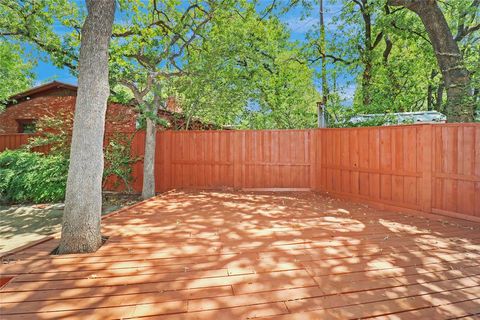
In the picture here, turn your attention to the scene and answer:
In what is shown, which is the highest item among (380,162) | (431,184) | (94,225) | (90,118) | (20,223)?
(90,118)

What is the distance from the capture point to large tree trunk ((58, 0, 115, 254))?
2.84 metres

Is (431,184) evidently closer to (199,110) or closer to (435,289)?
(435,289)

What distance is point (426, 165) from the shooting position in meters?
4.39

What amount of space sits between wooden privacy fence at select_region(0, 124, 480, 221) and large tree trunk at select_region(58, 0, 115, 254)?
14.9 feet

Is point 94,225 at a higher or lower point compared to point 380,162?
lower

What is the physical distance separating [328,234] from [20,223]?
571 centimetres

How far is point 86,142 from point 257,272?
86.4 inches

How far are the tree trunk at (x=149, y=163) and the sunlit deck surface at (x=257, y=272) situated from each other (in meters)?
2.93

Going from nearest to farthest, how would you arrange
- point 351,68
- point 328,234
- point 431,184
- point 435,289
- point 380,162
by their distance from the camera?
point 435,289 < point 328,234 < point 431,184 < point 380,162 < point 351,68

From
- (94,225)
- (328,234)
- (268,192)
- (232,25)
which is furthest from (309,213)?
(232,25)

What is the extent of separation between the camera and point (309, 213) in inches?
181

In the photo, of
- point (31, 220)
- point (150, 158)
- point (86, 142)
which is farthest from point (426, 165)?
point (31, 220)

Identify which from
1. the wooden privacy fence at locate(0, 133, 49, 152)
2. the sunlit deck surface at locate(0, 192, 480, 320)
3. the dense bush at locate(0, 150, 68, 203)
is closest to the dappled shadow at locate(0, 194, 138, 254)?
the dense bush at locate(0, 150, 68, 203)

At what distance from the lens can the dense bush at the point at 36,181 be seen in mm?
6543
